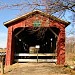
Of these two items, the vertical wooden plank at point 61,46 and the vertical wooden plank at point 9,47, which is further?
the vertical wooden plank at point 9,47

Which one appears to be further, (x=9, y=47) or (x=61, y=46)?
(x=9, y=47)

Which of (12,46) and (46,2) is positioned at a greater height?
(46,2)

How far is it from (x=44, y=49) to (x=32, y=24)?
35.4 ft

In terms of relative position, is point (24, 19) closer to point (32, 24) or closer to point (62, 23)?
point (32, 24)

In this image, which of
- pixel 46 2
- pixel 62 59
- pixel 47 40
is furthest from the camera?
pixel 47 40

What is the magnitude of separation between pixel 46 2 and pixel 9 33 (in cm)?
864

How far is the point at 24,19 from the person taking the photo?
22.0 m

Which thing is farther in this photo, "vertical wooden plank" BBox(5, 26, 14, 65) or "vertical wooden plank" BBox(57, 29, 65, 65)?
"vertical wooden plank" BBox(5, 26, 14, 65)

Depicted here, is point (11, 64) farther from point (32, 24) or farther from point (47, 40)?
point (47, 40)

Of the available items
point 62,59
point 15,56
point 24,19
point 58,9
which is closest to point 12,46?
point 15,56

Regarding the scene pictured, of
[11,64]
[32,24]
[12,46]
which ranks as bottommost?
[11,64]

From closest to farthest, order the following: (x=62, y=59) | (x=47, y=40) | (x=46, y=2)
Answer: (x=46, y=2), (x=62, y=59), (x=47, y=40)

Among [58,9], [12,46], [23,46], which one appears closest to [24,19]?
[12,46]

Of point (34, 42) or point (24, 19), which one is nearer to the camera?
point (24, 19)
